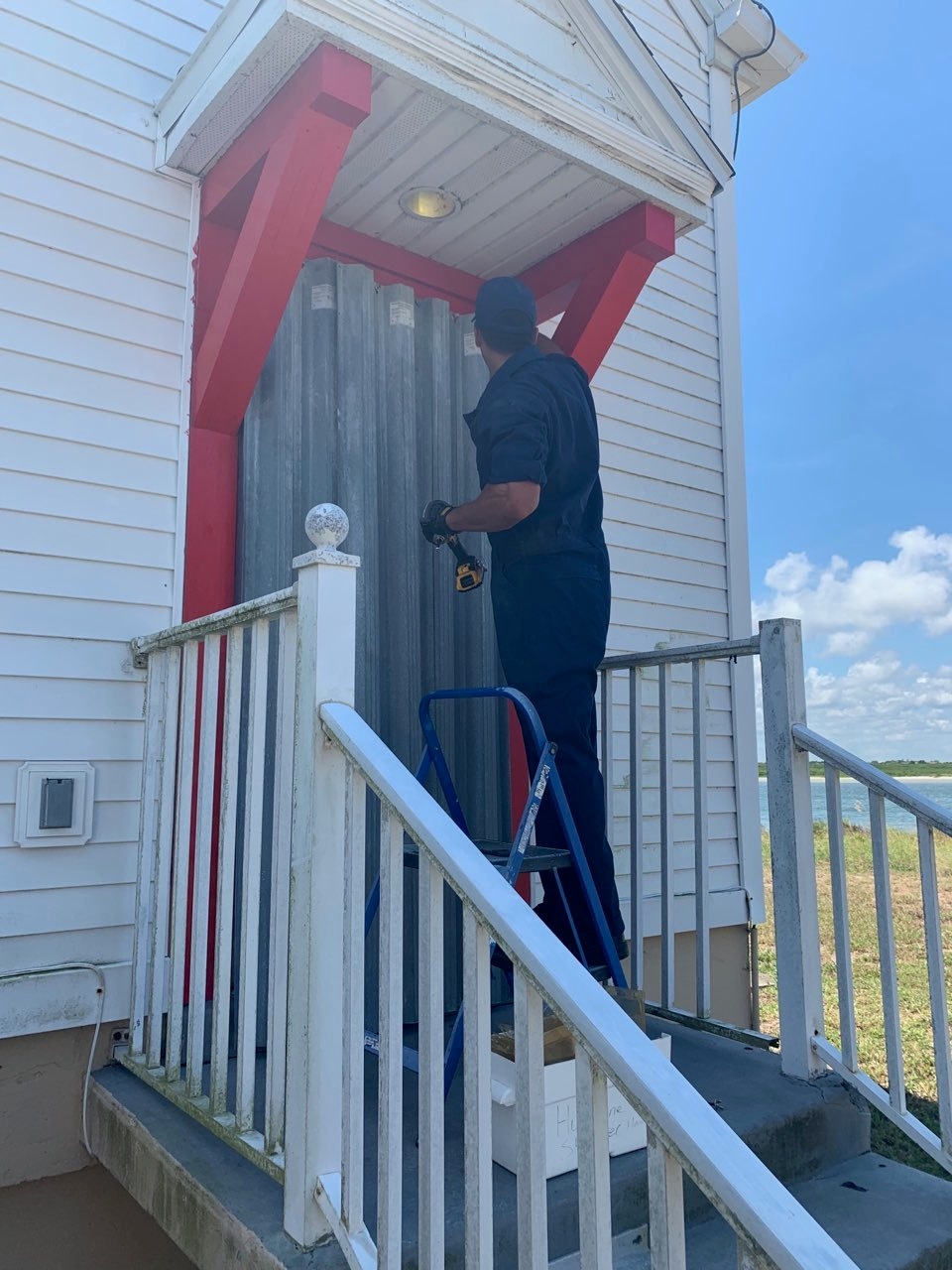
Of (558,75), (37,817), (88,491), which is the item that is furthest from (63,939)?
(558,75)

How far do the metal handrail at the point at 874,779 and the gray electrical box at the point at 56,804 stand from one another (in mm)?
1850

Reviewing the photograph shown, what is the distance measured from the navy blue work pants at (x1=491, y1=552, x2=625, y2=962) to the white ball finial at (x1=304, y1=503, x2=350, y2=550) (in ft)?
3.10

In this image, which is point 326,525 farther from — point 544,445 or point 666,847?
point 666,847

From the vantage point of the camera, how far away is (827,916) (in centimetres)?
1062

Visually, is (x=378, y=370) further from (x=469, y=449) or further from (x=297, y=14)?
(x=297, y=14)

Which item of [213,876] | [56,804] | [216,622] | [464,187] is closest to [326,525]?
[216,622]

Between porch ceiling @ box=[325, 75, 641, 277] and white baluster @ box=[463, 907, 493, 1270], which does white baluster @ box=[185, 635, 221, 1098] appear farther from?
porch ceiling @ box=[325, 75, 641, 277]

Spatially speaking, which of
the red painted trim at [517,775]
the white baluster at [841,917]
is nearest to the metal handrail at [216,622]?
the red painted trim at [517,775]

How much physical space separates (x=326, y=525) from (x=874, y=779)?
138 centimetres

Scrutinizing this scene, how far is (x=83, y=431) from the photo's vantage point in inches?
104

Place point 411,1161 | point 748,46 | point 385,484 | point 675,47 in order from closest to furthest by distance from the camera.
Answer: point 411,1161, point 385,484, point 675,47, point 748,46

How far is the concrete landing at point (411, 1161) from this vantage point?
5.39 feet

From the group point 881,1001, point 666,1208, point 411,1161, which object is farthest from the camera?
point 881,1001

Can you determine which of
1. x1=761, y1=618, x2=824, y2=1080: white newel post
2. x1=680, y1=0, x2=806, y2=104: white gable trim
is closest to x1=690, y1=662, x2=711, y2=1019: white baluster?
x1=761, y1=618, x2=824, y2=1080: white newel post
